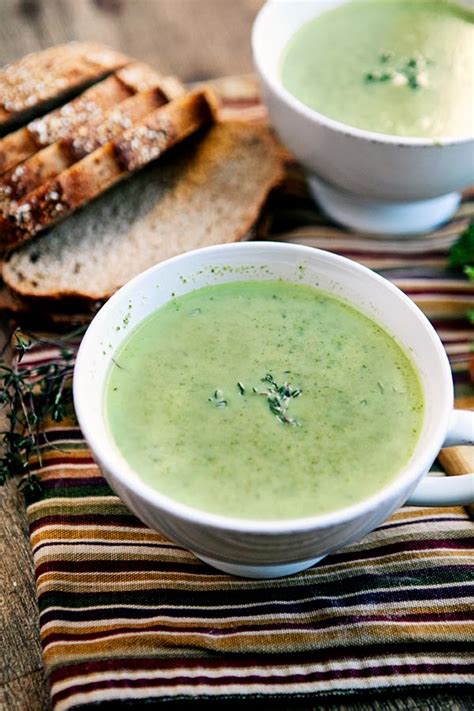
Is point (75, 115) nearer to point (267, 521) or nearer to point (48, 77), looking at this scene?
point (48, 77)

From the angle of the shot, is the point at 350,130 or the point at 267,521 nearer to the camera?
the point at 267,521

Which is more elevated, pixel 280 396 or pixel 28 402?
pixel 280 396

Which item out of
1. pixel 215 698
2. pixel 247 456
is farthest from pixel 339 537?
pixel 215 698

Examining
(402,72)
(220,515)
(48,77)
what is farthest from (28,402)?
(402,72)

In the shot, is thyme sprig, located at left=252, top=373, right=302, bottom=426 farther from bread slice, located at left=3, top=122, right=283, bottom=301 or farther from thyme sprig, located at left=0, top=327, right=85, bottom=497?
bread slice, located at left=3, top=122, right=283, bottom=301

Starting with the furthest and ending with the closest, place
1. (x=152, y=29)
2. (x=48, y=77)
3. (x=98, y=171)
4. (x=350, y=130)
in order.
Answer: (x=152, y=29), (x=48, y=77), (x=98, y=171), (x=350, y=130)
